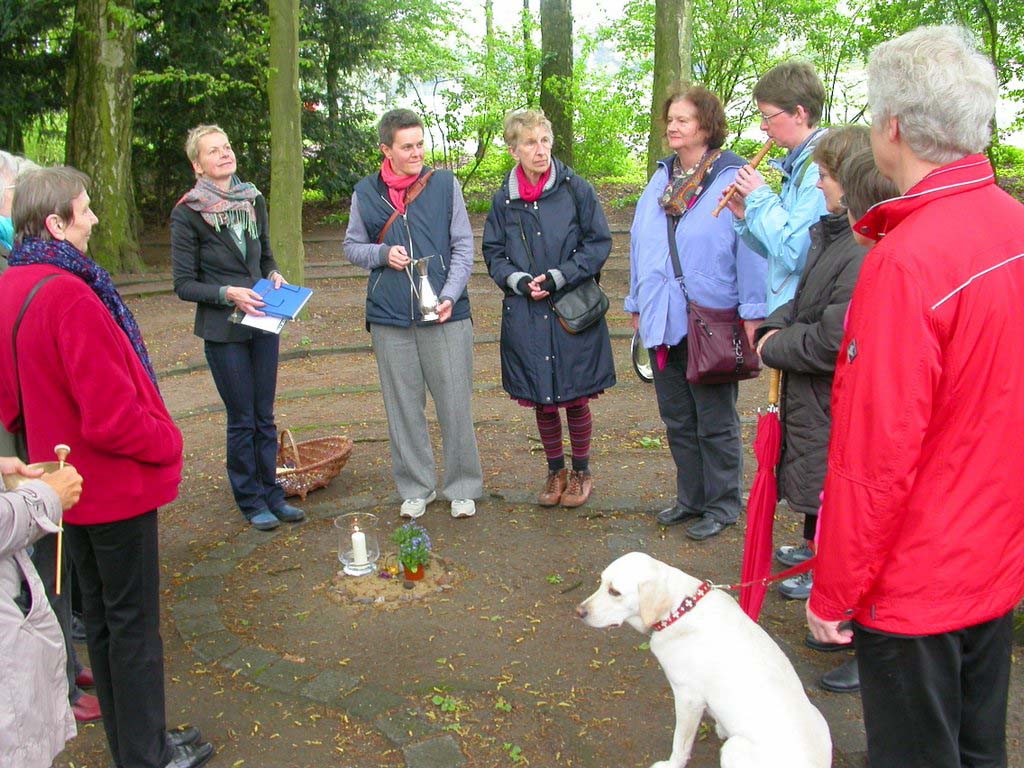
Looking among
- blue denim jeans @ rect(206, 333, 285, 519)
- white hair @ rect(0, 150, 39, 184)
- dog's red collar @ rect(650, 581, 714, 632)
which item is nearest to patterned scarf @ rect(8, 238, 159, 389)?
white hair @ rect(0, 150, 39, 184)

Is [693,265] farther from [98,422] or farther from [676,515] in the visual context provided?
[98,422]

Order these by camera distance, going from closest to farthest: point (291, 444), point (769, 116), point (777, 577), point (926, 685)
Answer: point (926, 685) → point (777, 577) → point (769, 116) → point (291, 444)

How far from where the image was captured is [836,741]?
3242 millimetres

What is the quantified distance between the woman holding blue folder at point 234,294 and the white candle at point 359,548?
849 mm

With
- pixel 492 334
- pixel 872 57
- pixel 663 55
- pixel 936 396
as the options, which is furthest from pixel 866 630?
pixel 663 55

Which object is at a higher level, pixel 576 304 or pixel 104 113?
pixel 104 113

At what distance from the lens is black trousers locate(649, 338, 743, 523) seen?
484 centimetres

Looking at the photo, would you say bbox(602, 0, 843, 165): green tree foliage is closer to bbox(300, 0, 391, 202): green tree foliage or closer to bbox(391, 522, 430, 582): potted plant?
bbox(300, 0, 391, 202): green tree foliage

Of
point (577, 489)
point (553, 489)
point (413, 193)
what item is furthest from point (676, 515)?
point (413, 193)

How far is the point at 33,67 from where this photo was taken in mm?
14977

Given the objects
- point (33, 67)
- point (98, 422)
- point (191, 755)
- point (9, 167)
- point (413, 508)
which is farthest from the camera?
point (33, 67)

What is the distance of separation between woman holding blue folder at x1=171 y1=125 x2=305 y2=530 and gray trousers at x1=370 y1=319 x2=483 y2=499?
25.5 inches

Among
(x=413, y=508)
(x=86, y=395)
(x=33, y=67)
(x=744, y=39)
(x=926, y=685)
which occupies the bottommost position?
(x=413, y=508)

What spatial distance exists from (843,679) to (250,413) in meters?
3.28
